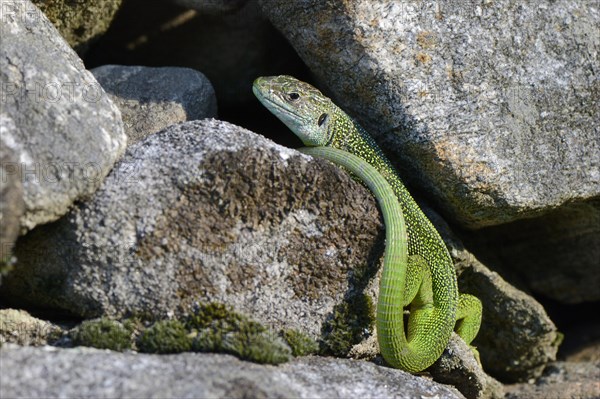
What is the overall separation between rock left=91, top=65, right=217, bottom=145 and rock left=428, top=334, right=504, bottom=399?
10.3 ft

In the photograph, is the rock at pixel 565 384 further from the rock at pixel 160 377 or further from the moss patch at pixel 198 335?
the moss patch at pixel 198 335

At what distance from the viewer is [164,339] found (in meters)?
5.11

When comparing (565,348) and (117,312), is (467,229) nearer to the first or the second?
(565,348)

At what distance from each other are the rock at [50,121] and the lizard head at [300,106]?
5.14ft

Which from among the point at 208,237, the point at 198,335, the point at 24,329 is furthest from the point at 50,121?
the point at 198,335

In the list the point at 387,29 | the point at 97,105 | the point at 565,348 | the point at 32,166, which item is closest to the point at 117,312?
the point at 32,166

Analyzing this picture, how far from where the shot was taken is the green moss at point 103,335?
503 centimetres

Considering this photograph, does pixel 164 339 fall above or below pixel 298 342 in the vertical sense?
above

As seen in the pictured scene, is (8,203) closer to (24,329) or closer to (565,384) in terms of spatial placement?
(24,329)

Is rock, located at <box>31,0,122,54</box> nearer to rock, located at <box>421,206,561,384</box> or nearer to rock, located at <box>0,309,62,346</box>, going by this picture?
rock, located at <box>0,309,62,346</box>

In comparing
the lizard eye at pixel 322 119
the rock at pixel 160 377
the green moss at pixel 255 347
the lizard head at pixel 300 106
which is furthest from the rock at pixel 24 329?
the lizard eye at pixel 322 119

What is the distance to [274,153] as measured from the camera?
5598mm

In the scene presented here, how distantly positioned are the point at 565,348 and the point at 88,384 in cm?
598

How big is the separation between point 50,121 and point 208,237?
4.47 ft
